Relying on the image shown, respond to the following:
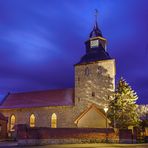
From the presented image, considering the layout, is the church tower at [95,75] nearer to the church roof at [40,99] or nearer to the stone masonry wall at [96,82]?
the stone masonry wall at [96,82]

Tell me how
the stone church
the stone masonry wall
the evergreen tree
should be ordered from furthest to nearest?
the stone masonry wall → the stone church → the evergreen tree

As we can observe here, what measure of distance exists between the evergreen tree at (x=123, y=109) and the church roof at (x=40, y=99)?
35.1 feet

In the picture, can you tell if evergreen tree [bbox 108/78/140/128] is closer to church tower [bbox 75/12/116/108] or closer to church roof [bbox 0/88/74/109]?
church tower [bbox 75/12/116/108]

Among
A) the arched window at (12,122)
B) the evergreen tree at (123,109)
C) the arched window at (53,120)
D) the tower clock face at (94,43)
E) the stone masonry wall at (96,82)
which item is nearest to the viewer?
the evergreen tree at (123,109)

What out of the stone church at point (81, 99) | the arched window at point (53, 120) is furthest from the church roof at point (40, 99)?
the arched window at point (53, 120)

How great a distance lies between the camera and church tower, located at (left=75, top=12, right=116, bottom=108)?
Answer: 4462cm

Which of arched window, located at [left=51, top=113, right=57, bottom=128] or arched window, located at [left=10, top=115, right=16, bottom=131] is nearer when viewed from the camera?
arched window, located at [left=51, top=113, right=57, bottom=128]

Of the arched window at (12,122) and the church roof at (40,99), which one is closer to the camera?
the church roof at (40,99)

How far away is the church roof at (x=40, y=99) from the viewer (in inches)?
1881

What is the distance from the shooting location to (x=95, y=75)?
4581cm

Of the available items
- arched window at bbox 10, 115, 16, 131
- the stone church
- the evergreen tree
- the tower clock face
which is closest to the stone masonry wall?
the stone church

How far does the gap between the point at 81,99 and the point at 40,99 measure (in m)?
9.19

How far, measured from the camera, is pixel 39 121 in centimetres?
4772

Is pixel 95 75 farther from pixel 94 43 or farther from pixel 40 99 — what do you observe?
pixel 40 99
